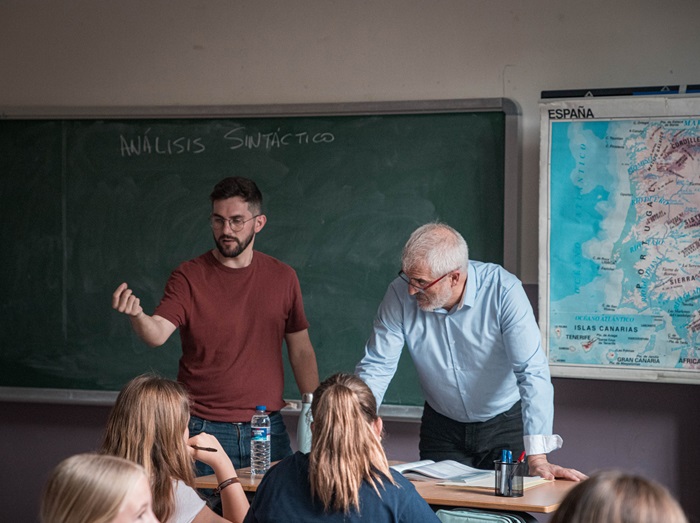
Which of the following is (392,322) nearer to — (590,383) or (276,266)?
(276,266)

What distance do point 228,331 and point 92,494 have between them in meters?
1.92

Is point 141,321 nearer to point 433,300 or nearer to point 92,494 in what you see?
point 433,300

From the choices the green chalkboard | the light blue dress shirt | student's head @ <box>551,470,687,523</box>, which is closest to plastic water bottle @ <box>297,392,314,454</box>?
the light blue dress shirt

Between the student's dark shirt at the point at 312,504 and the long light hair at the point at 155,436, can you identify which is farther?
the long light hair at the point at 155,436

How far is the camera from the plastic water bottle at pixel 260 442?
3225mm

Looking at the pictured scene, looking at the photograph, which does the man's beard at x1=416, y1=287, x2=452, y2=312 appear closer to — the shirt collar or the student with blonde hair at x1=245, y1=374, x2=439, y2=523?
the shirt collar

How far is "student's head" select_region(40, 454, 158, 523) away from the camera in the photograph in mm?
1668

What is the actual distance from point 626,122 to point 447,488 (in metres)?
2.00

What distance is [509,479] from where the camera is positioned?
2.68 meters

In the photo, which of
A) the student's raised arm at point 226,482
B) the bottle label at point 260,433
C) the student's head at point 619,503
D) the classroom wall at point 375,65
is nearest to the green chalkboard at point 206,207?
the classroom wall at point 375,65

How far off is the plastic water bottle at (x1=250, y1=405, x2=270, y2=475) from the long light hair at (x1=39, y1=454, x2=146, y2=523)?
4.99 ft

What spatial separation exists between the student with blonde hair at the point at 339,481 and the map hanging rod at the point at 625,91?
2234 mm

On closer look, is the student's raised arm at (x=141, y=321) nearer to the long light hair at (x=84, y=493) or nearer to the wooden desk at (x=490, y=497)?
the wooden desk at (x=490, y=497)

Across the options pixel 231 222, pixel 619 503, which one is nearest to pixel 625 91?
pixel 231 222
